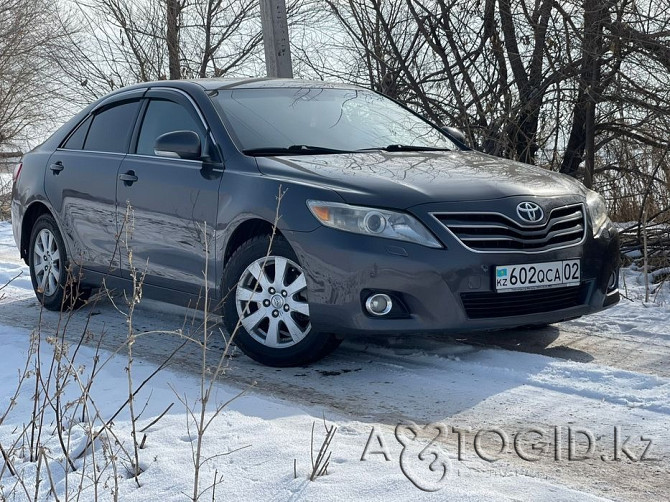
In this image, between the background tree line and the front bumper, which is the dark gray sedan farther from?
the background tree line

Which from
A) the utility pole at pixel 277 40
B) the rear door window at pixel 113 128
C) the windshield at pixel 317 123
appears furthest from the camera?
the utility pole at pixel 277 40

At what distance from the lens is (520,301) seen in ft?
17.1

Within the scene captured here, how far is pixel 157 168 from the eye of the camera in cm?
626

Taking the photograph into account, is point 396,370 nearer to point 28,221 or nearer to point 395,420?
point 395,420

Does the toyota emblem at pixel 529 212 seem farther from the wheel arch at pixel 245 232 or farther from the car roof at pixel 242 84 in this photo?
the car roof at pixel 242 84

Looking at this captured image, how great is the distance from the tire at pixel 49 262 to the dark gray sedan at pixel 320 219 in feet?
0.98

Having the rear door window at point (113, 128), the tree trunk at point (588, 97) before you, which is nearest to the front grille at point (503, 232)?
the rear door window at point (113, 128)

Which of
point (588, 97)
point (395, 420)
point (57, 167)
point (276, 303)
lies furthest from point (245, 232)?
point (588, 97)

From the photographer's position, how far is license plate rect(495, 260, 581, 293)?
5109 millimetres

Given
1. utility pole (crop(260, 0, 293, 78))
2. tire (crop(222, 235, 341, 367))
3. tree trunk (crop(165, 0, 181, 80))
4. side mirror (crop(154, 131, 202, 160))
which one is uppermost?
tree trunk (crop(165, 0, 181, 80))

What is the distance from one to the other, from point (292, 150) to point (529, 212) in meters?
1.42

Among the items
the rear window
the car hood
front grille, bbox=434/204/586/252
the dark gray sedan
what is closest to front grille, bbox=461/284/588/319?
the dark gray sedan

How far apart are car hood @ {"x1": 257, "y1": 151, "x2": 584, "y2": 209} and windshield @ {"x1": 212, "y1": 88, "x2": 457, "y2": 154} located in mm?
203

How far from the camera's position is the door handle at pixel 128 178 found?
6402 mm
